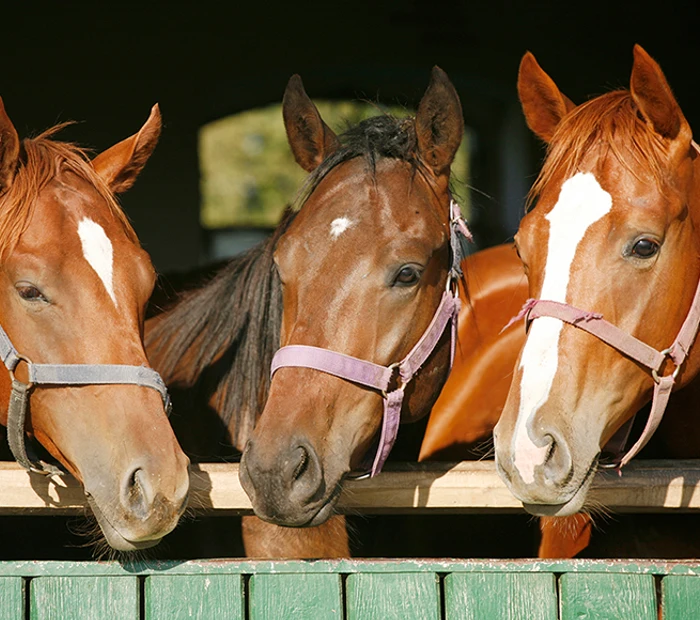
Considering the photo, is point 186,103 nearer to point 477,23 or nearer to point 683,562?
point 477,23

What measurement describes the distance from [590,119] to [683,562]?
3.55ft

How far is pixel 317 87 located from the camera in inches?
281

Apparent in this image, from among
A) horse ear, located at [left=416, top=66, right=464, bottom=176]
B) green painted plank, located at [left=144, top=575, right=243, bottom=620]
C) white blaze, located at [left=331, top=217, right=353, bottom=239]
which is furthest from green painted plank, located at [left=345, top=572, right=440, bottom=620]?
horse ear, located at [left=416, top=66, right=464, bottom=176]

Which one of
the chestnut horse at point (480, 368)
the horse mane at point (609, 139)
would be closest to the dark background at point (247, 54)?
the chestnut horse at point (480, 368)

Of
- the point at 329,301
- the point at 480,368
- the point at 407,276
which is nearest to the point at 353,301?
the point at 329,301

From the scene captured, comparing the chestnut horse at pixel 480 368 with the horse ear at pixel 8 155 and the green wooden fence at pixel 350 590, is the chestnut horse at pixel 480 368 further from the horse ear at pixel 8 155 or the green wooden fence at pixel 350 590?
the horse ear at pixel 8 155

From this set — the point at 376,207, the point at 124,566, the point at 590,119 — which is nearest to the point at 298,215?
the point at 376,207

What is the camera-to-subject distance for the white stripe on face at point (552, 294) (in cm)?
198

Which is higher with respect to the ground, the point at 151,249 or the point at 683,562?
the point at 151,249

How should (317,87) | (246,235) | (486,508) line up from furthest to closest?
(246,235), (317,87), (486,508)

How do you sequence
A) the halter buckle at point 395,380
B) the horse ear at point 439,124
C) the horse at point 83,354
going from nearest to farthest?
the horse at point 83,354, the halter buckle at point 395,380, the horse ear at point 439,124

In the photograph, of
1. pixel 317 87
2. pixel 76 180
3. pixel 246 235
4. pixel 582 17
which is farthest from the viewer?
pixel 246 235

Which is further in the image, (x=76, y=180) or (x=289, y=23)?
(x=289, y=23)

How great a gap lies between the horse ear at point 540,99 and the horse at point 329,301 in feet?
0.68
